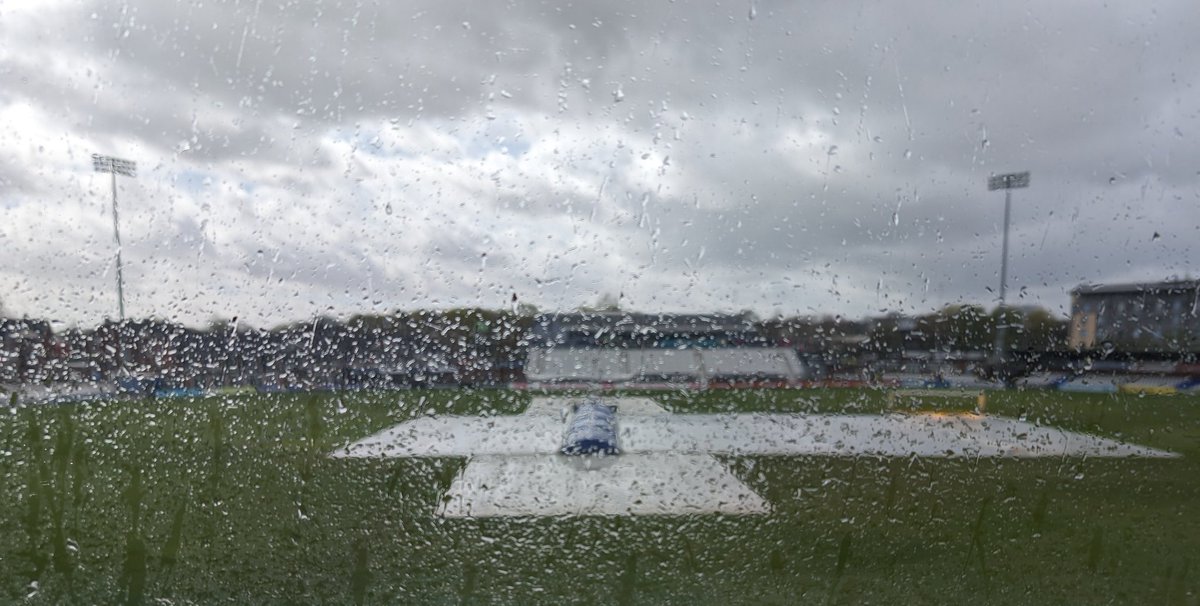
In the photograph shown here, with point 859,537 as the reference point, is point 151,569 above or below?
below

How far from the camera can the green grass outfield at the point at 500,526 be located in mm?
1277

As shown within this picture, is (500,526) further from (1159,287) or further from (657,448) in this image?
(1159,287)

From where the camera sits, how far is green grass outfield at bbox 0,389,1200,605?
1277 millimetres

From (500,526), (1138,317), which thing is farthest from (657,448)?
(1138,317)

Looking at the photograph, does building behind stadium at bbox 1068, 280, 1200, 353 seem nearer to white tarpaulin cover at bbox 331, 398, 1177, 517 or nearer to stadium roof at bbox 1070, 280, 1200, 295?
stadium roof at bbox 1070, 280, 1200, 295

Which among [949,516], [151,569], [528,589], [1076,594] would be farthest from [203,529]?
[1076,594]

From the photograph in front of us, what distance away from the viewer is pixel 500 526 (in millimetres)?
1297

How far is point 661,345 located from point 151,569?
1077 mm

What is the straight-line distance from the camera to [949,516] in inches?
51.7

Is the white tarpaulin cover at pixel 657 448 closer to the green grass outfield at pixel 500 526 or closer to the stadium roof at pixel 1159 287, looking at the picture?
the green grass outfield at pixel 500 526

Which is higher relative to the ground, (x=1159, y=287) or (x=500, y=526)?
(x=1159, y=287)

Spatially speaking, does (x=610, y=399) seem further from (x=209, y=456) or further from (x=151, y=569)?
(x=151, y=569)

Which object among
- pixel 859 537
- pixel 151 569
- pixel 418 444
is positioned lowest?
pixel 151 569

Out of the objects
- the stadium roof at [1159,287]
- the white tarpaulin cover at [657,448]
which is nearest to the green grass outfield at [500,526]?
the white tarpaulin cover at [657,448]
